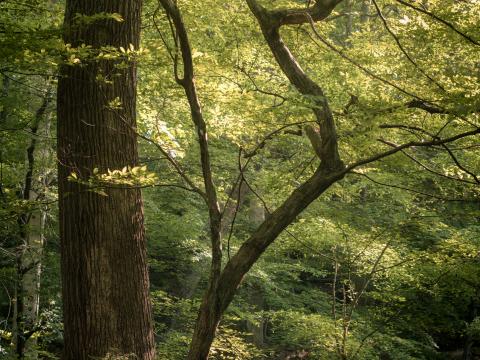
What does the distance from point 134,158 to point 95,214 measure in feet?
1.59

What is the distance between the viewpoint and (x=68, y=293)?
3340 millimetres

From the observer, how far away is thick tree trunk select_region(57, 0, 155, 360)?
3.29 m

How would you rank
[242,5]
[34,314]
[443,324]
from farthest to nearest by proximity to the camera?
[443,324]
[242,5]
[34,314]

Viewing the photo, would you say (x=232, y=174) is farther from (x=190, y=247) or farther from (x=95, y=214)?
(x=95, y=214)

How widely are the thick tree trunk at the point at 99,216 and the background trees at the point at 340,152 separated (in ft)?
0.63

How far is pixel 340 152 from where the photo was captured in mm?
4879

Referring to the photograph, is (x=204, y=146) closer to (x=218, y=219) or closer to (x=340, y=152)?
(x=218, y=219)

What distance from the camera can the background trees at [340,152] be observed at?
13.0 feet

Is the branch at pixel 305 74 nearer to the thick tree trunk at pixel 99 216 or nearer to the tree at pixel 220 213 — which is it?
the tree at pixel 220 213

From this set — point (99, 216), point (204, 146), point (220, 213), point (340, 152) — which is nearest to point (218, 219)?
point (220, 213)

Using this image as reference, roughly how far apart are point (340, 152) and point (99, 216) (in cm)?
249

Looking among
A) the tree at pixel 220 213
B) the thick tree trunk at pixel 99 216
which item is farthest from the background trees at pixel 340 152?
the thick tree trunk at pixel 99 216

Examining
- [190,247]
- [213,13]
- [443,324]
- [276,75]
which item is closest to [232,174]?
[190,247]

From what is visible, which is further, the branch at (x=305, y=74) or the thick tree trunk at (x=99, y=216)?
the branch at (x=305, y=74)
